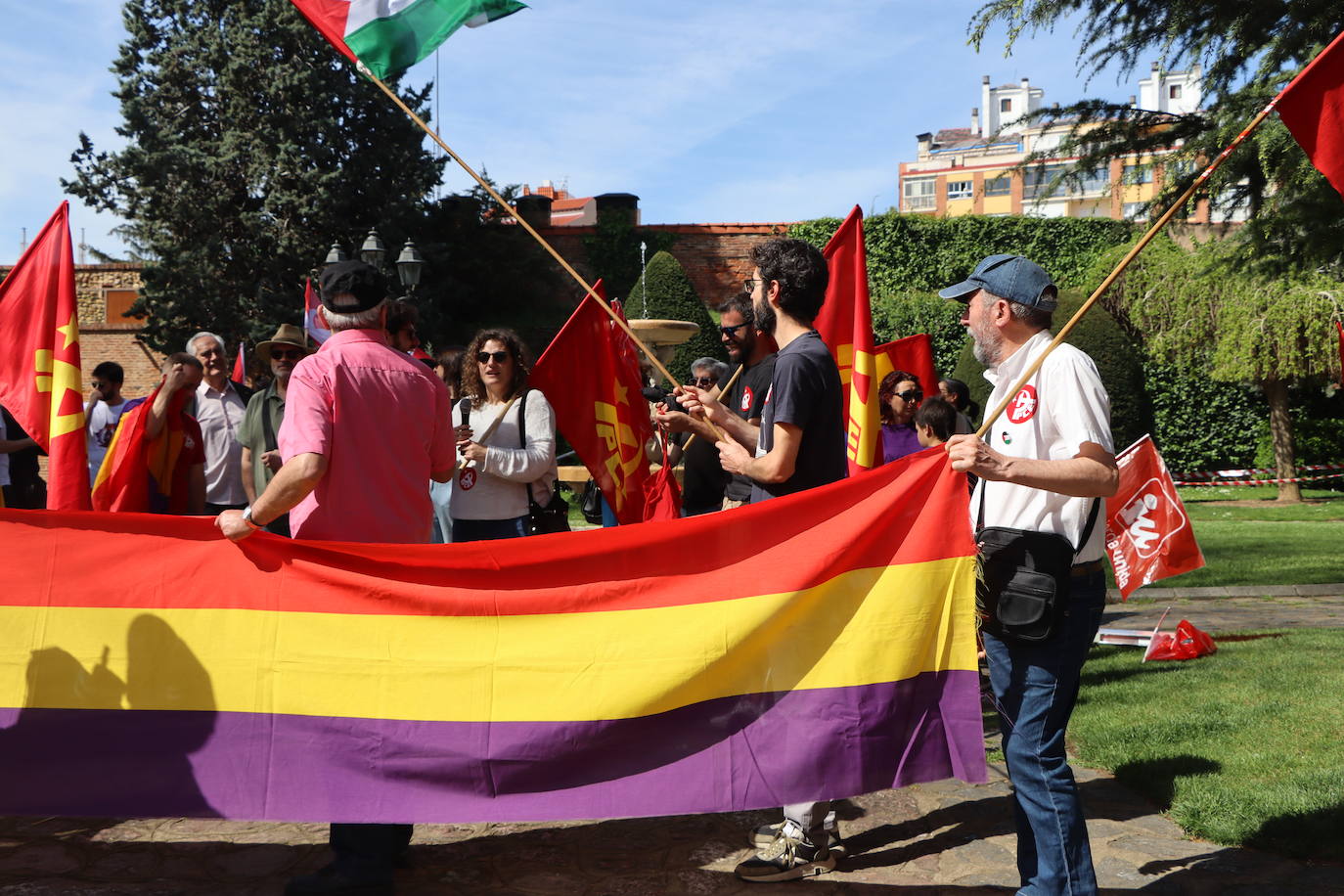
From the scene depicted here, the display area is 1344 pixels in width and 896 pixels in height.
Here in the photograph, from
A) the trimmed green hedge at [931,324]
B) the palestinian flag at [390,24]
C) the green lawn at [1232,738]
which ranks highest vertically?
the trimmed green hedge at [931,324]

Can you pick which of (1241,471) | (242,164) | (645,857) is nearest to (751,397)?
(645,857)

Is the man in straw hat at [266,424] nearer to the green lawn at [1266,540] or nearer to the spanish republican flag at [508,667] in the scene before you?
the spanish republican flag at [508,667]

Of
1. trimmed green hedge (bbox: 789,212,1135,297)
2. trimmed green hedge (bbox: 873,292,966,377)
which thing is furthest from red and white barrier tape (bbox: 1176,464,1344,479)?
trimmed green hedge (bbox: 789,212,1135,297)

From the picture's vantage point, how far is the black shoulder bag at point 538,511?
5.71 m

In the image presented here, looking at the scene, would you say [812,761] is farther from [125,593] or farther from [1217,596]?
[1217,596]

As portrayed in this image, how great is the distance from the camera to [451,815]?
3650 mm

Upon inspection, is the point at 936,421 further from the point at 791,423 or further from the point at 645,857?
the point at 645,857

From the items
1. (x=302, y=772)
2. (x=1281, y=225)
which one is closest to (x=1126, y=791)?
(x=302, y=772)

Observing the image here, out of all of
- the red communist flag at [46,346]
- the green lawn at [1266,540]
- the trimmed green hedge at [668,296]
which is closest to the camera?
the red communist flag at [46,346]

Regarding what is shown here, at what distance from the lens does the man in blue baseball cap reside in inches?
126

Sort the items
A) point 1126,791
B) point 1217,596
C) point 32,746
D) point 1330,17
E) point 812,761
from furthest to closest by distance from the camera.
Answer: point 1217,596, point 1330,17, point 1126,791, point 32,746, point 812,761

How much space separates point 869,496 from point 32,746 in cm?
281

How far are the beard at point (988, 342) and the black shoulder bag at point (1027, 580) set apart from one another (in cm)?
51

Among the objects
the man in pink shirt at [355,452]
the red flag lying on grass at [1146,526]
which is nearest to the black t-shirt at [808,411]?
the man in pink shirt at [355,452]
